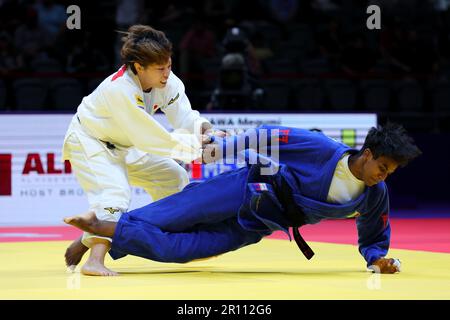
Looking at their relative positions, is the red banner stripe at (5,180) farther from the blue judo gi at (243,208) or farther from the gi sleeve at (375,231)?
the gi sleeve at (375,231)

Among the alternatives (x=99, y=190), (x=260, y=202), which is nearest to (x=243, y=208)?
(x=260, y=202)

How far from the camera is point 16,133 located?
30.1 ft

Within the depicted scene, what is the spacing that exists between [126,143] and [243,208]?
37.5 inches

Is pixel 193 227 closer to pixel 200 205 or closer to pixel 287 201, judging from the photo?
pixel 200 205

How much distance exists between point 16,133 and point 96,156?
423 centimetres

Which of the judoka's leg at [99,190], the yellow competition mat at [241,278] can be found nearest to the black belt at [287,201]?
the yellow competition mat at [241,278]

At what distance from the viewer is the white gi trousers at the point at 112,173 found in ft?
16.4

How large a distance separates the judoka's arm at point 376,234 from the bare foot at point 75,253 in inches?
62.2

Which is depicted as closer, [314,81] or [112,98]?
[112,98]

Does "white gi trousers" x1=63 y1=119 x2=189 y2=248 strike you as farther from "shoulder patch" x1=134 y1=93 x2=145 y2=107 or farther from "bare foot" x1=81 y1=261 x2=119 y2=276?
"shoulder patch" x1=134 y1=93 x2=145 y2=107

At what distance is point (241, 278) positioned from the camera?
15.0 feet

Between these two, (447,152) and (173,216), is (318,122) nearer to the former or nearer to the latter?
(447,152)

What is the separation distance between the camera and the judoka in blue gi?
468cm
